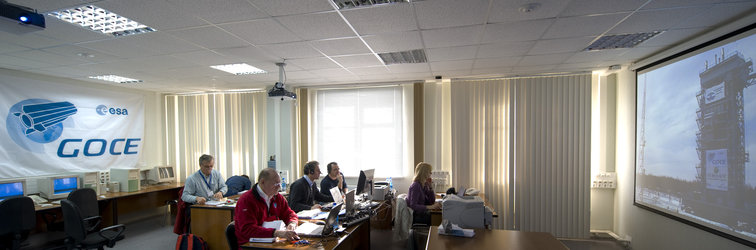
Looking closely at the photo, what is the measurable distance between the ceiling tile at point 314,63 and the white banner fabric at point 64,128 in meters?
4.16

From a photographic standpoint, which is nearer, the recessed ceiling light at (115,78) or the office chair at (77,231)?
the office chair at (77,231)

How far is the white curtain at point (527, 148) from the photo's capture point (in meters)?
4.96

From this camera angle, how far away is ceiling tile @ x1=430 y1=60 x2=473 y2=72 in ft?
13.9

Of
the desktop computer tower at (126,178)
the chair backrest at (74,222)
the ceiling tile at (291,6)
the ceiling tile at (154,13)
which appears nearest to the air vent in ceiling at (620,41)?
the ceiling tile at (291,6)

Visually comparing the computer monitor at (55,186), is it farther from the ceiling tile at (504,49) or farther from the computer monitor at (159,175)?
the ceiling tile at (504,49)

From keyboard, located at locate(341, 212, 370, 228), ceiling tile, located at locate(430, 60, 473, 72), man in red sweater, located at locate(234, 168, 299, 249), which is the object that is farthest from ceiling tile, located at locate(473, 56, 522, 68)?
man in red sweater, located at locate(234, 168, 299, 249)

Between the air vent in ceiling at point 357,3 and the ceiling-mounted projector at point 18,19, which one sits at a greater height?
the air vent in ceiling at point 357,3

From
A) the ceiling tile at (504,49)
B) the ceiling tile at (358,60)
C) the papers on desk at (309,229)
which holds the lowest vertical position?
the papers on desk at (309,229)

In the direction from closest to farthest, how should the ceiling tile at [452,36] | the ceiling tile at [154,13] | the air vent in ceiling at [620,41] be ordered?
the ceiling tile at [154,13] → the ceiling tile at [452,36] → the air vent in ceiling at [620,41]

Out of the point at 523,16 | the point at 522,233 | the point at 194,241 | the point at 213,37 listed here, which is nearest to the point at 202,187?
the point at 194,241

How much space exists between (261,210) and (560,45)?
3547 millimetres

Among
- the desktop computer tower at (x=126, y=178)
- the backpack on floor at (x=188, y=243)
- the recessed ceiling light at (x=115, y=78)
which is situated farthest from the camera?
the desktop computer tower at (x=126, y=178)

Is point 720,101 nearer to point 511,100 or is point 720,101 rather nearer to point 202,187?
point 511,100

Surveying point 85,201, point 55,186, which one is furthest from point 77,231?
point 55,186
